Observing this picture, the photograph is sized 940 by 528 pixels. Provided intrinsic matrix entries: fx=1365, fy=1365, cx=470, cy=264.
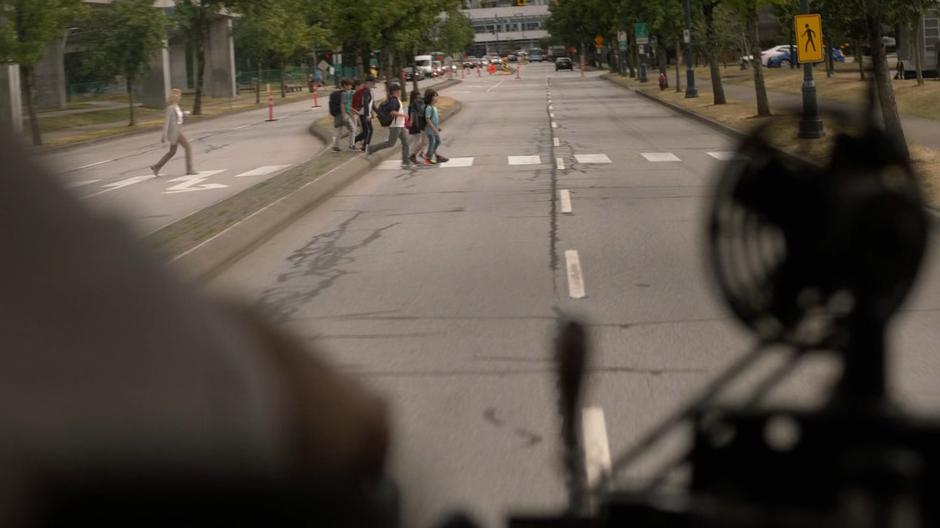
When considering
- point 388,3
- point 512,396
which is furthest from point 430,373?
point 388,3

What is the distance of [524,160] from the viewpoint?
27688 mm

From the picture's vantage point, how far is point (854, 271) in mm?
1402

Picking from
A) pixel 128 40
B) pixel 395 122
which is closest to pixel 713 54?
pixel 395 122

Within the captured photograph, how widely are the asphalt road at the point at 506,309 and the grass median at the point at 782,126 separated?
0.15m

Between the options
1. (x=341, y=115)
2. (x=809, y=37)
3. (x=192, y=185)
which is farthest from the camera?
(x=341, y=115)

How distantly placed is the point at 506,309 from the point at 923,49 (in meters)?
47.8

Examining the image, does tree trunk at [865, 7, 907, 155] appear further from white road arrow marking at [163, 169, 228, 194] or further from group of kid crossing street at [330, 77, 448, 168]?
white road arrow marking at [163, 169, 228, 194]

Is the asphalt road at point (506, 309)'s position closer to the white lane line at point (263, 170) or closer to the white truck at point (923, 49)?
the white lane line at point (263, 170)

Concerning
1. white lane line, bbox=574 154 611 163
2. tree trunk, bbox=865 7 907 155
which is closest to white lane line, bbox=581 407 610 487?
tree trunk, bbox=865 7 907 155

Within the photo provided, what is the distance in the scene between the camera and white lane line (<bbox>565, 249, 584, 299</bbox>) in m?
11.9

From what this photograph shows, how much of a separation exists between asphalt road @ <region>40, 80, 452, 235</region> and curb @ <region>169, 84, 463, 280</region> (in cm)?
85

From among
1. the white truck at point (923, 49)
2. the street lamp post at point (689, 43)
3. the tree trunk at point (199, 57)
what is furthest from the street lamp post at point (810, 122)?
the tree trunk at point (199, 57)

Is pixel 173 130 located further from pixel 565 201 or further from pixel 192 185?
pixel 565 201

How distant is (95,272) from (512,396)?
713cm
